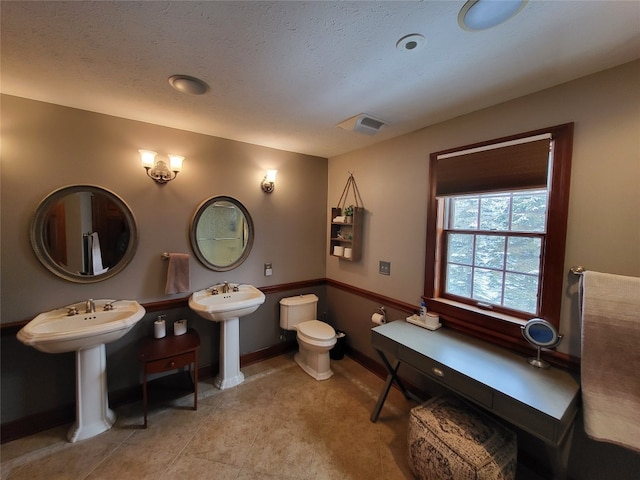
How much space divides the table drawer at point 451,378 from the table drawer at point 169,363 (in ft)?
5.52

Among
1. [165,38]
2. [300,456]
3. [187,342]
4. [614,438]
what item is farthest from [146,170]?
[614,438]

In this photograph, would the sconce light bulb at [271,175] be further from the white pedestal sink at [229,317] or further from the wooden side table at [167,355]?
the wooden side table at [167,355]

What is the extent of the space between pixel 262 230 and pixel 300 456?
6.59 ft

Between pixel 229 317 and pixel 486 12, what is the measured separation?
8.22 ft

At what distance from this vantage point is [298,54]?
1.28m

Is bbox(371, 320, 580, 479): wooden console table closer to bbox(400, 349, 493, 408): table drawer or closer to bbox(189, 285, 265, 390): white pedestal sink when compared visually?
bbox(400, 349, 493, 408): table drawer

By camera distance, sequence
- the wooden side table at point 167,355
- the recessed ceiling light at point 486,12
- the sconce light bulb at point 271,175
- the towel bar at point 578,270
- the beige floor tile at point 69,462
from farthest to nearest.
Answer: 1. the sconce light bulb at point 271,175
2. the wooden side table at point 167,355
3. the beige floor tile at point 69,462
4. the towel bar at point 578,270
5. the recessed ceiling light at point 486,12

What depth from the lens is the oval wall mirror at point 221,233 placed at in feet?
8.06

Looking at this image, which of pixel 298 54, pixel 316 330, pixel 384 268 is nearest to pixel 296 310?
pixel 316 330

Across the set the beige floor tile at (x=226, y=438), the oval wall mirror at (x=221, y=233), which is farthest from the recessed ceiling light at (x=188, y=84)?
the beige floor tile at (x=226, y=438)

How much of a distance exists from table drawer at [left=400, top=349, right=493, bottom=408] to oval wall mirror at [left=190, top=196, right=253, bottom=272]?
6.07 ft

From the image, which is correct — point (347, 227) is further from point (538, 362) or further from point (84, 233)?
point (84, 233)

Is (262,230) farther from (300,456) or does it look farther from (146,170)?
(300,456)

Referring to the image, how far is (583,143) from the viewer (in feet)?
4.67
